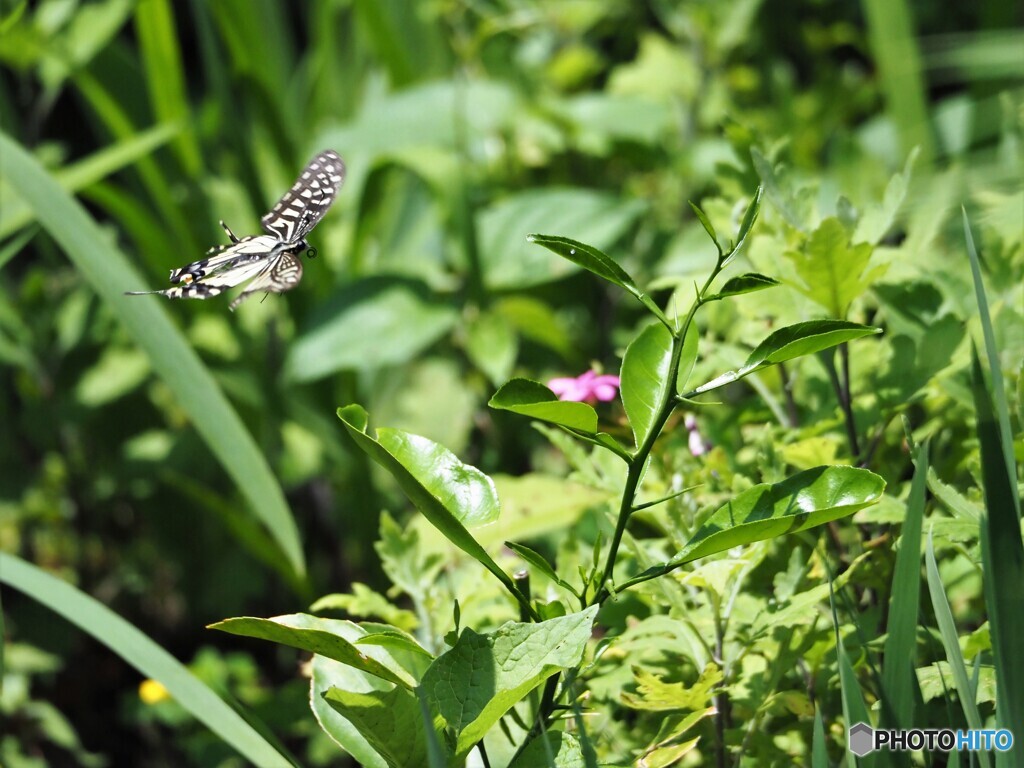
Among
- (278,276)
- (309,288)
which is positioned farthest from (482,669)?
(309,288)

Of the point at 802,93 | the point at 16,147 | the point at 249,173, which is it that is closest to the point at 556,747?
the point at 16,147

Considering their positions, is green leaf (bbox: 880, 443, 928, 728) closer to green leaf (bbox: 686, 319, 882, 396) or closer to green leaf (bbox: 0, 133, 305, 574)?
green leaf (bbox: 686, 319, 882, 396)

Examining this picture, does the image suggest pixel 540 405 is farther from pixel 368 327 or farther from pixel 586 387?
pixel 368 327

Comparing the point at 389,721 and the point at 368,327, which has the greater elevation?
the point at 368,327

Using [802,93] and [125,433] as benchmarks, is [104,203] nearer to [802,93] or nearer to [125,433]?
[125,433]

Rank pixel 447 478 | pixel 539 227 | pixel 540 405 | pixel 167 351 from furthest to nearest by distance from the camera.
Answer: pixel 539 227 < pixel 167 351 < pixel 447 478 < pixel 540 405

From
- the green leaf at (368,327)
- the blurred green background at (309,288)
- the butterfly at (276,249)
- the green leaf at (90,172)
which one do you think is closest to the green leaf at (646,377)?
the butterfly at (276,249)

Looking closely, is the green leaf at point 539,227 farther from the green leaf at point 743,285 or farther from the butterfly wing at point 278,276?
the green leaf at point 743,285

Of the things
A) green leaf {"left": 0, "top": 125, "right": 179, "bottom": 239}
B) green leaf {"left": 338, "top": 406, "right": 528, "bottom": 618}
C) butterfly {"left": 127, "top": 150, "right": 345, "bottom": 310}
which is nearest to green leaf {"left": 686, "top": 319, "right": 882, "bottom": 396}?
green leaf {"left": 338, "top": 406, "right": 528, "bottom": 618}
